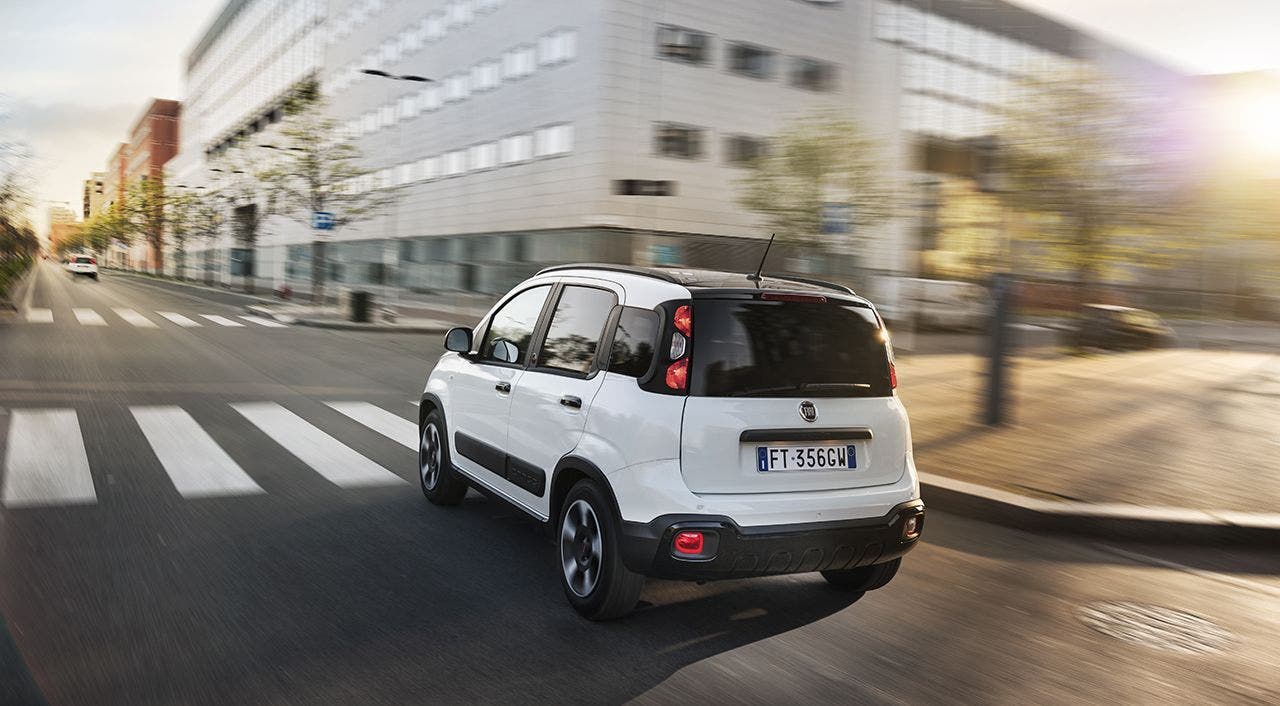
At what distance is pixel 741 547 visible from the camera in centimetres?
394

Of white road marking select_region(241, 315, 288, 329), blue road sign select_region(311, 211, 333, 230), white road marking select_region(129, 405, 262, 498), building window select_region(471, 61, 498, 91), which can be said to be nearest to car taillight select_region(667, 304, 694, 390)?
white road marking select_region(129, 405, 262, 498)

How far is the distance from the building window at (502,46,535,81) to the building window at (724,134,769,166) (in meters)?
7.31

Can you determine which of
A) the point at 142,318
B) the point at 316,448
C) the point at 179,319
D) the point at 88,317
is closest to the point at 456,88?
the point at 179,319

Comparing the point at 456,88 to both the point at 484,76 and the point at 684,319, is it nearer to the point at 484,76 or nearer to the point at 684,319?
the point at 484,76

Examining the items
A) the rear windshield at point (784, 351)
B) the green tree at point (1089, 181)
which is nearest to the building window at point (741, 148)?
A: the green tree at point (1089, 181)

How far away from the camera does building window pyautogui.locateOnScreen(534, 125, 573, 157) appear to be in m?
31.6

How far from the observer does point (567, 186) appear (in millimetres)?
31625

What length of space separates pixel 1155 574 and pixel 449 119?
37701mm

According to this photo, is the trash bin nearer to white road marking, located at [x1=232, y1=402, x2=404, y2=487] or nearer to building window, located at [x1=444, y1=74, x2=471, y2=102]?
building window, located at [x1=444, y1=74, x2=471, y2=102]

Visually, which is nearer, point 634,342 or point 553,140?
point 634,342

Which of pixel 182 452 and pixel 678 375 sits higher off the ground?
pixel 678 375

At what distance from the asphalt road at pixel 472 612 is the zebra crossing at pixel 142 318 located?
16766 mm

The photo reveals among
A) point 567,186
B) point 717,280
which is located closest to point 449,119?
point 567,186

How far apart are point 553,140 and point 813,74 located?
32.7ft
